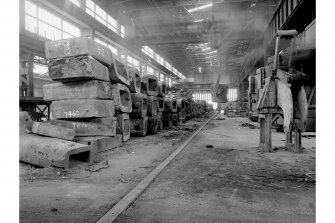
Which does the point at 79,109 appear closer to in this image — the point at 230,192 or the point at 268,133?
the point at 230,192

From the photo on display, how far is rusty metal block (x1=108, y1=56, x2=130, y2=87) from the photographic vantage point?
17.5ft

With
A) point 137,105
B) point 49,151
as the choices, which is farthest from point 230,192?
point 137,105

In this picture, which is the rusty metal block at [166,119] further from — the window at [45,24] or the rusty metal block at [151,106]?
the window at [45,24]

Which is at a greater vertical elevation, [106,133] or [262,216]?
[106,133]

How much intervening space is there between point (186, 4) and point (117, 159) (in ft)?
38.9

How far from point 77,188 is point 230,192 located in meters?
1.63

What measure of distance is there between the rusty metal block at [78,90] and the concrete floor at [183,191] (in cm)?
159

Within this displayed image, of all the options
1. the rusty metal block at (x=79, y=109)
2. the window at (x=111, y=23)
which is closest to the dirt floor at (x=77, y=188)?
the rusty metal block at (x=79, y=109)

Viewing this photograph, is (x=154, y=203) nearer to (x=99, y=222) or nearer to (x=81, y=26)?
(x=99, y=222)

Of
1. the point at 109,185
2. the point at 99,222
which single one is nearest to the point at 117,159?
the point at 109,185

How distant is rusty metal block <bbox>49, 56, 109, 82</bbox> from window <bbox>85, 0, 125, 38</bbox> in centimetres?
950

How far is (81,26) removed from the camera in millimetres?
12508

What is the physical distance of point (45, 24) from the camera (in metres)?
10.8

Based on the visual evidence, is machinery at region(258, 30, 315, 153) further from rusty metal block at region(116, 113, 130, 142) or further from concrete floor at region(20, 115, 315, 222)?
rusty metal block at region(116, 113, 130, 142)
